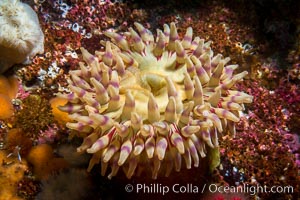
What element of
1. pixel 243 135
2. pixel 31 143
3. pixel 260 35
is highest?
pixel 260 35

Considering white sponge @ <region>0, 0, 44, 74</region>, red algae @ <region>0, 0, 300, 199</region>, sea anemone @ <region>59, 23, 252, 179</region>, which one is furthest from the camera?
white sponge @ <region>0, 0, 44, 74</region>

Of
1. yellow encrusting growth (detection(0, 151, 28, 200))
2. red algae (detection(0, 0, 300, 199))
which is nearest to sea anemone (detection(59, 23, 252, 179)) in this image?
red algae (detection(0, 0, 300, 199))

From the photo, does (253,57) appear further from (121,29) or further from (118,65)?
(118,65)

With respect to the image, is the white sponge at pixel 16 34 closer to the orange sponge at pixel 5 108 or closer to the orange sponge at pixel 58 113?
the orange sponge at pixel 5 108

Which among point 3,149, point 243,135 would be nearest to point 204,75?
point 243,135

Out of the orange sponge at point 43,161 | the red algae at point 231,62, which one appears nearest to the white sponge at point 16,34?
the red algae at point 231,62

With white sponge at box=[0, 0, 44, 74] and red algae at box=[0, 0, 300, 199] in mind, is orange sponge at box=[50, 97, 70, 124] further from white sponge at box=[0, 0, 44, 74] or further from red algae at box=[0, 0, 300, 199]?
white sponge at box=[0, 0, 44, 74]
